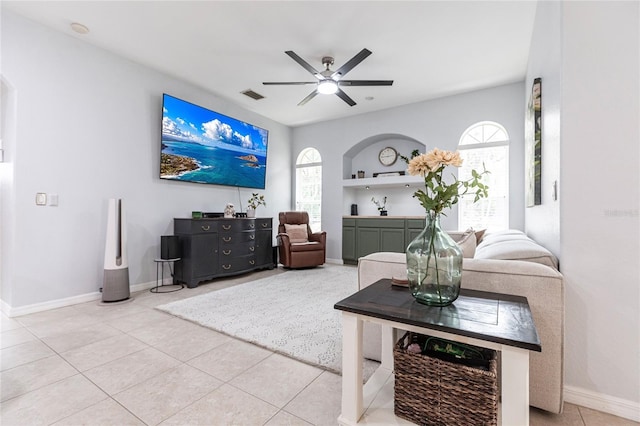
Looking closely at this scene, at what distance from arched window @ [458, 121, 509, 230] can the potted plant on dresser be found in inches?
135

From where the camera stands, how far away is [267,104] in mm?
5109

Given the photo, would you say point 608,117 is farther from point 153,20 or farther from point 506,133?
point 153,20

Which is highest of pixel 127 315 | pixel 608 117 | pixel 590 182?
pixel 608 117

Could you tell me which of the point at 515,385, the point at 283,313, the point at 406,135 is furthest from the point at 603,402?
the point at 406,135

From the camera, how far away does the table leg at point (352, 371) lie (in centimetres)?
122

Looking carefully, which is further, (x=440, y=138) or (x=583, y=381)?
(x=440, y=138)

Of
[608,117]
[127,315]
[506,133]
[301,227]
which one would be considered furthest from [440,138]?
[127,315]

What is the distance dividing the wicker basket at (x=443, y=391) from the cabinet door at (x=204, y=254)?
3.21 meters

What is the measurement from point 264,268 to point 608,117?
449 centimetres

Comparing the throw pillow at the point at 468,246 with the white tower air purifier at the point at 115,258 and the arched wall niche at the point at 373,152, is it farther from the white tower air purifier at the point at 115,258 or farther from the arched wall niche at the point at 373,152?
the arched wall niche at the point at 373,152

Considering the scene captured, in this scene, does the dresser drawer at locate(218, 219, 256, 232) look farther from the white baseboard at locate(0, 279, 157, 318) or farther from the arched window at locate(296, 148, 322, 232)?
the arched window at locate(296, 148, 322, 232)

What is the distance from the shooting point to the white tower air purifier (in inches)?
123

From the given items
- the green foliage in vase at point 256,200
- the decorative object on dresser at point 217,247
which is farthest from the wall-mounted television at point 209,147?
the decorative object on dresser at point 217,247

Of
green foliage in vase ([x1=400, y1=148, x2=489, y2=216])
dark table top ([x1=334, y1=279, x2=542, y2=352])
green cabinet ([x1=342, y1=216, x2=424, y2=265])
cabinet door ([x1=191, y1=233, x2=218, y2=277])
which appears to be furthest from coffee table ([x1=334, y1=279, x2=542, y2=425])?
green cabinet ([x1=342, y1=216, x2=424, y2=265])
